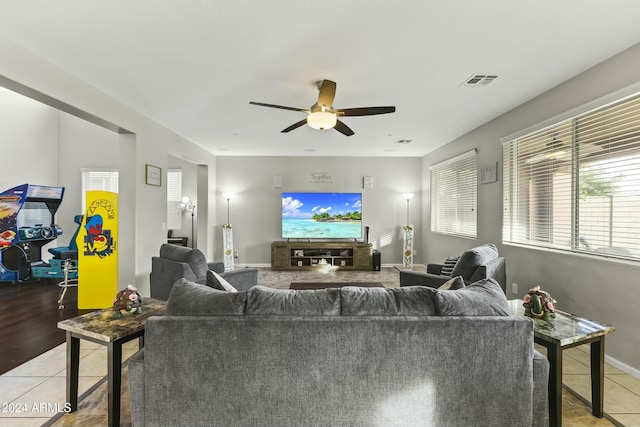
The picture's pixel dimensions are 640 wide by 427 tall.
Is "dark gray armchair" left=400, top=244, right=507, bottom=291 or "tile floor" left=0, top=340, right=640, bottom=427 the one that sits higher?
"dark gray armchair" left=400, top=244, right=507, bottom=291

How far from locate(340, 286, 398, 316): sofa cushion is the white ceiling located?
1764mm

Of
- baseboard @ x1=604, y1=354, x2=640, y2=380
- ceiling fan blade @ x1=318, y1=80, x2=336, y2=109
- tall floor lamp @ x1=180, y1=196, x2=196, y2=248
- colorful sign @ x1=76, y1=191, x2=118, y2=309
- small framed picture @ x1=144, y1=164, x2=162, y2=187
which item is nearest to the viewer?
baseboard @ x1=604, y1=354, x2=640, y2=380

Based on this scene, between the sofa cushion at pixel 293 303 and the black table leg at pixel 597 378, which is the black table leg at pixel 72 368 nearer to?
the sofa cushion at pixel 293 303

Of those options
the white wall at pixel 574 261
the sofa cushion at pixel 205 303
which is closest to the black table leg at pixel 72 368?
the sofa cushion at pixel 205 303

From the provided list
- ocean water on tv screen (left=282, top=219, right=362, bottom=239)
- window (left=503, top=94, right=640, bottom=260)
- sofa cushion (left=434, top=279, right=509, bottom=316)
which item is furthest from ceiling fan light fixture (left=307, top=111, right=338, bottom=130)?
ocean water on tv screen (left=282, top=219, right=362, bottom=239)

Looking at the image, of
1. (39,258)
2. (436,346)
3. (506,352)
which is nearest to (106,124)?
(39,258)

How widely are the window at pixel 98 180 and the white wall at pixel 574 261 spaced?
6863mm

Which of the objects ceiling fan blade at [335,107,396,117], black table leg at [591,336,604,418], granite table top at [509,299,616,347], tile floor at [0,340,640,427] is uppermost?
ceiling fan blade at [335,107,396,117]

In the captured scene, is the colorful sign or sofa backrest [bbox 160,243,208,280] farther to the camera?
the colorful sign

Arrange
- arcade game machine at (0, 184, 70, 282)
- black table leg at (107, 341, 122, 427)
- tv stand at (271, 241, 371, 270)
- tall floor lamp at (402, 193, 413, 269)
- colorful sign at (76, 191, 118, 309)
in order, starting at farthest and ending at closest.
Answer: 1. tall floor lamp at (402, 193, 413, 269)
2. tv stand at (271, 241, 371, 270)
3. arcade game machine at (0, 184, 70, 282)
4. colorful sign at (76, 191, 118, 309)
5. black table leg at (107, 341, 122, 427)

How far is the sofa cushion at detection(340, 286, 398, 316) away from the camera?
4.86 feet

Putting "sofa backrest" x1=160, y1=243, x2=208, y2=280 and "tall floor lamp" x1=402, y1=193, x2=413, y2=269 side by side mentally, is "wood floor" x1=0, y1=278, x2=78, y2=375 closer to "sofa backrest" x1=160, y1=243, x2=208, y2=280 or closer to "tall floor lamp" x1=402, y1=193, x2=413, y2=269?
"sofa backrest" x1=160, y1=243, x2=208, y2=280

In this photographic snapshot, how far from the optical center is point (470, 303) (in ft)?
4.95

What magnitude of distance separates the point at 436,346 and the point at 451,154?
15.3ft
